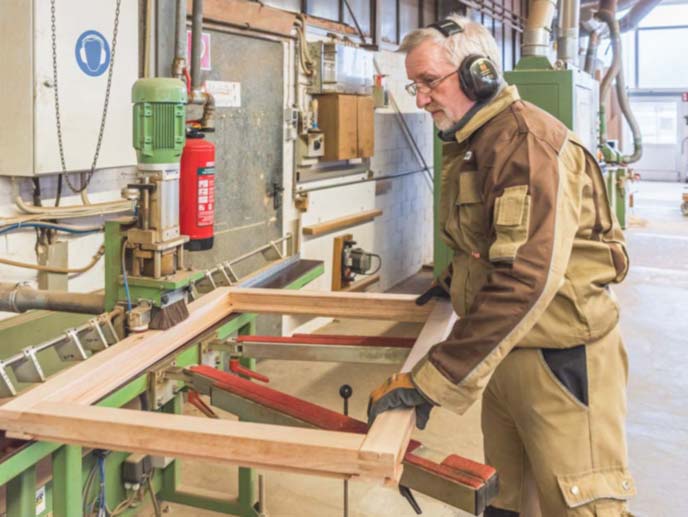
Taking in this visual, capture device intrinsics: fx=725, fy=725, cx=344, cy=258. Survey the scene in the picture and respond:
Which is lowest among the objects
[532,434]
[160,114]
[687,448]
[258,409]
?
[687,448]

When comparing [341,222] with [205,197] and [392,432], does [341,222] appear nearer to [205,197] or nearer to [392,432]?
[205,197]

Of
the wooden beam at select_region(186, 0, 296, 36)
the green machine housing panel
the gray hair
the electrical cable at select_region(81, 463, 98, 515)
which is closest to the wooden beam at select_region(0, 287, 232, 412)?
the electrical cable at select_region(81, 463, 98, 515)

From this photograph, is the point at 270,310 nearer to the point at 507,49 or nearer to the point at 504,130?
the point at 504,130

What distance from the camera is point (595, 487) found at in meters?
1.61

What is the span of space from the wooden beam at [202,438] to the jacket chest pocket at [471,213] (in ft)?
1.82

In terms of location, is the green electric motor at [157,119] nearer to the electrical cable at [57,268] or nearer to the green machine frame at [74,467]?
the green machine frame at [74,467]

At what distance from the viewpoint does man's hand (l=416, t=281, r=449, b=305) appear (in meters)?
1.96

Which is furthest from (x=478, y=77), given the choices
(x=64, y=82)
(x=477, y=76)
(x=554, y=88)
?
(x=554, y=88)

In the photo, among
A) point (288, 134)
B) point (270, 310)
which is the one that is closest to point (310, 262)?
point (270, 310)

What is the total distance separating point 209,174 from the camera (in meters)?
2.06

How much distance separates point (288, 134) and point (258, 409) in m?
2.96

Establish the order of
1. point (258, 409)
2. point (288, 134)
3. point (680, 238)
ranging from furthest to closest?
point (680, 238), point (288, 134), point (258, 409)

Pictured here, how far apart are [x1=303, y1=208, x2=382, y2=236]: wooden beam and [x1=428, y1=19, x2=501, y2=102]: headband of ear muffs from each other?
2933 millimetres

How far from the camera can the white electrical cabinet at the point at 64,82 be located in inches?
89.7
